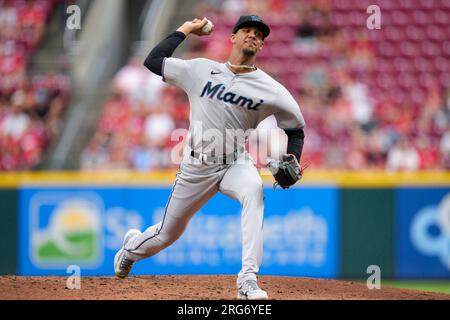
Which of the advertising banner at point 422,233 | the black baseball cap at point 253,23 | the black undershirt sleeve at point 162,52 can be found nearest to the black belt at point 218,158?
the black undershirt sleeve at point 162,52

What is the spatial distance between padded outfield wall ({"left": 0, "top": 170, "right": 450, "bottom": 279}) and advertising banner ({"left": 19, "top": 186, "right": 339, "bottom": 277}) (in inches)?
0.5

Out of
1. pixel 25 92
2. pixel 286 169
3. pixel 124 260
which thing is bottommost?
pixel 124 260

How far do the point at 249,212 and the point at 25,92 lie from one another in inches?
335

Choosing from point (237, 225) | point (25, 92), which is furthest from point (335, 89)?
point (25, 92)

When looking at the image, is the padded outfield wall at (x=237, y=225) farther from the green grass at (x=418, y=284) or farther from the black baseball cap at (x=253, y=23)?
the black baseball cap at (x=253, y=23)

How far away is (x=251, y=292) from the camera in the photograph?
19.2 feet

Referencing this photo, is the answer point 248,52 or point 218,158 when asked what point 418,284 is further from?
point 248,52

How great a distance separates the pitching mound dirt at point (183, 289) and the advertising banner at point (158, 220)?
132 inches

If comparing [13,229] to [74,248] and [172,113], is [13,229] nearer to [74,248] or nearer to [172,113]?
[74,248]

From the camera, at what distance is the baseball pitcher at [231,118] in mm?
6090

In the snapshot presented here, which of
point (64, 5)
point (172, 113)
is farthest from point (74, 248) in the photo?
point (64, 5)

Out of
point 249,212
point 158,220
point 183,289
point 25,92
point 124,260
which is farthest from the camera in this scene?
point 25,92

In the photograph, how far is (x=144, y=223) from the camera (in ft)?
35.7

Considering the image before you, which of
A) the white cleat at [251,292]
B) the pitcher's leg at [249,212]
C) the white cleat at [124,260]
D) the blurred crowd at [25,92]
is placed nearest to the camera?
the white cleat at [251,292]
